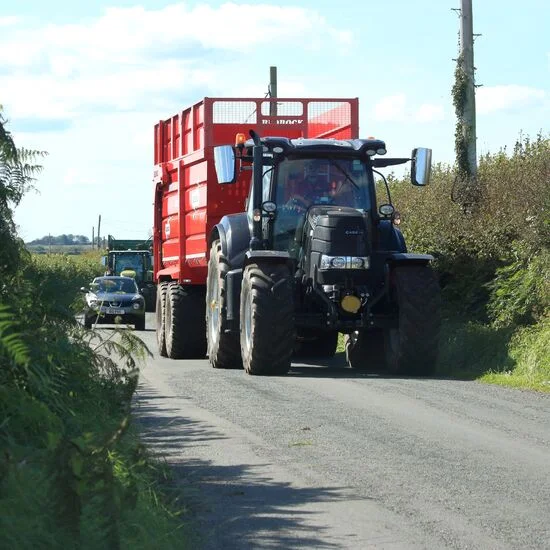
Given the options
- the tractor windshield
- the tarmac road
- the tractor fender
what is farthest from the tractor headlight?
the tarmac road

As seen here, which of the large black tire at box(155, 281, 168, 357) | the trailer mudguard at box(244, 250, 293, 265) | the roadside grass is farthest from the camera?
the large black tire at box(155, 281, 168, 357)

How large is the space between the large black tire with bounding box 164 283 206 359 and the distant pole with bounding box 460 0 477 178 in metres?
5.41

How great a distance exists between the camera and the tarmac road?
7078 mm

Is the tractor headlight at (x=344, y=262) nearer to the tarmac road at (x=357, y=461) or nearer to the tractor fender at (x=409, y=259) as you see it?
the tractor fender at (x=409, y=259)

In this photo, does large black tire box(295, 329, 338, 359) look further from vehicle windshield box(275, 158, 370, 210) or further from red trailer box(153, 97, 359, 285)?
vehicle windshield box(275, 158, 370, 210)

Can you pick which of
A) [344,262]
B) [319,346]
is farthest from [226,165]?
[319,346]

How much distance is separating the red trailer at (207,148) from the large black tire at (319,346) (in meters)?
1.72

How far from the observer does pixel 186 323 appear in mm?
19875

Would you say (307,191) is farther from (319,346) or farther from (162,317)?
(162,317)

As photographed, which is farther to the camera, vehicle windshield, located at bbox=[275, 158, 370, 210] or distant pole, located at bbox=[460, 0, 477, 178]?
distant pole, located at bbox=[460, 0, 477, 178]

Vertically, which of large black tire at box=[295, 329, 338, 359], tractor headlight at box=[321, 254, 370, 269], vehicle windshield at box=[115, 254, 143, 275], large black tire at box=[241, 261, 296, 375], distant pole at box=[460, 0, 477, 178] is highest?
distant pole at box=[460, 0, 477, 178]

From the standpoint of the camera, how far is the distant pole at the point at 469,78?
2219cm

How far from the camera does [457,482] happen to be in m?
8.45

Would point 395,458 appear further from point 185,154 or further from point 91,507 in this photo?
point 185,154
